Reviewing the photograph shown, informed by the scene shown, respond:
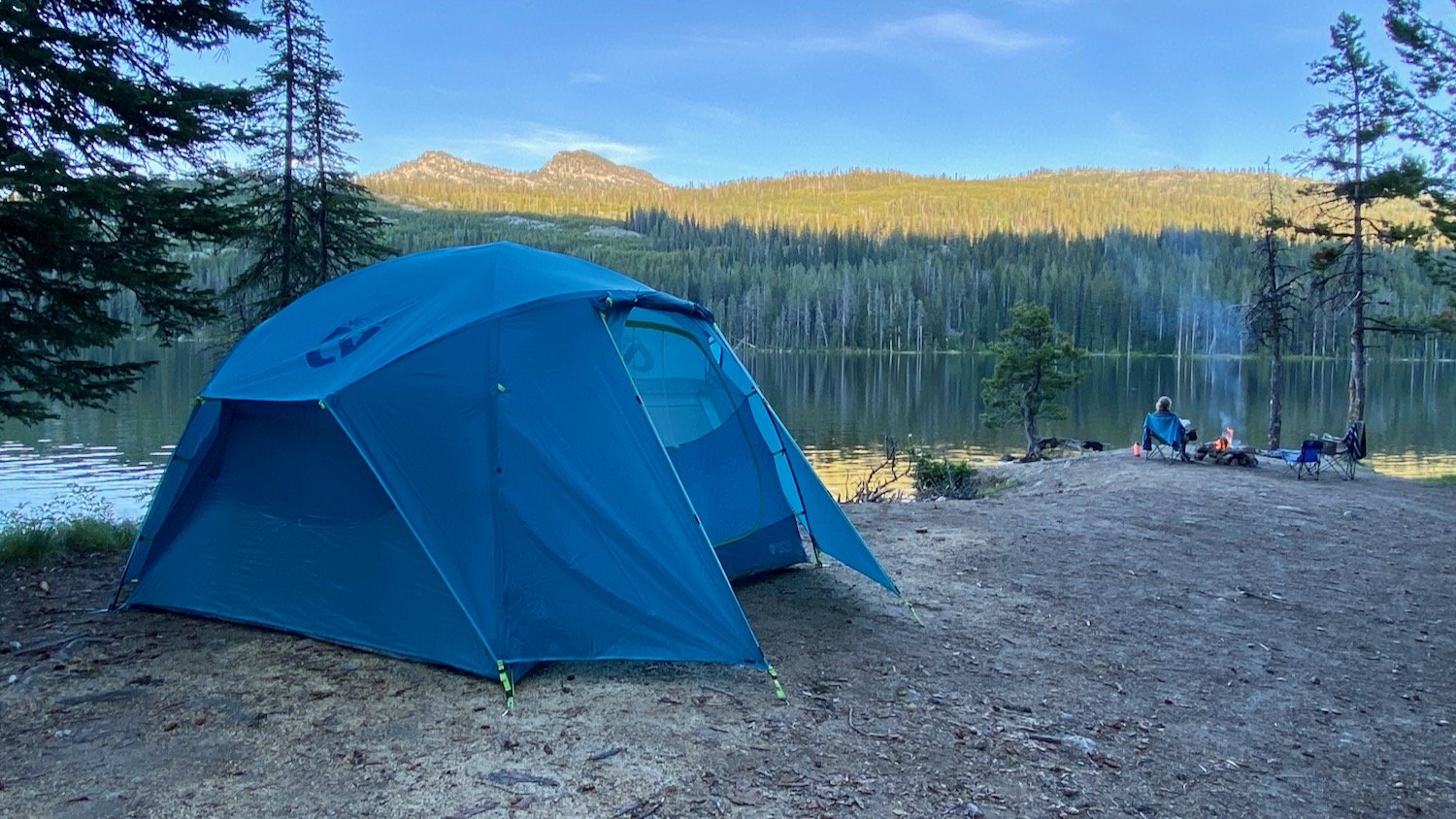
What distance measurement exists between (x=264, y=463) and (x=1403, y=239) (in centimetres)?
2293

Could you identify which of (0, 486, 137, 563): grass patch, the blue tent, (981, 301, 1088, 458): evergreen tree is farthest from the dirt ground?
(981, 301, 1088, 458): evergreen tree

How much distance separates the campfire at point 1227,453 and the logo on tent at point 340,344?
49.4 feet

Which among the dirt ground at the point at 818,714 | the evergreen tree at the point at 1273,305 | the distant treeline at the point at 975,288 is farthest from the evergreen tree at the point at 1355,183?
the distant treeline at the point at 975,288

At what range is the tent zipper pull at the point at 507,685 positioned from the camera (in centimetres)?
464

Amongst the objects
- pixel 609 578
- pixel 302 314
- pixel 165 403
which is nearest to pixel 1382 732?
pixel 609 578

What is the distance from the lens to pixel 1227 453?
16172 mm

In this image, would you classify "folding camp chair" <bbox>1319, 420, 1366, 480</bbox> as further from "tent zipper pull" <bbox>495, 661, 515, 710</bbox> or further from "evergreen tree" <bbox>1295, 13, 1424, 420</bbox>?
"tent zipper pull" <bbox>495, 661, 515, 710</bbox>

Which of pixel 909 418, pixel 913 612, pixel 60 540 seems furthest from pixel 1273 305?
pixel 60 540

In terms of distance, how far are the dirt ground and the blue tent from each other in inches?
9.8

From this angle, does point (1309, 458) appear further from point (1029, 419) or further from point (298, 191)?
point (298, 191)

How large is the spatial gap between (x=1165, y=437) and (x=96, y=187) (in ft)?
53.7

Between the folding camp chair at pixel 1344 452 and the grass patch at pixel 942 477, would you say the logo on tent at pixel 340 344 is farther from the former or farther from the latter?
the folding camp chair at pixel 1344 452

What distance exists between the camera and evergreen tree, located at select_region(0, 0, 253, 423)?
6250mm

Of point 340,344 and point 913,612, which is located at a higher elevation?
point 340,344
